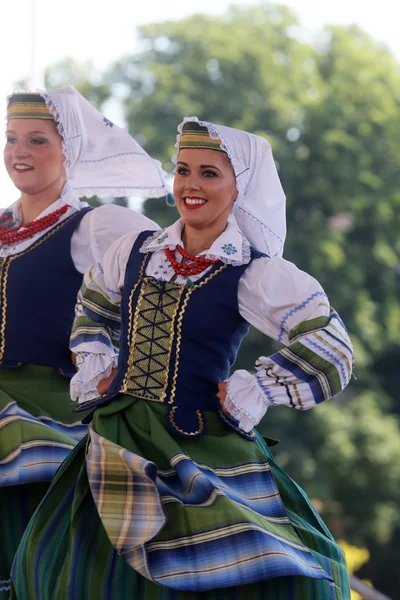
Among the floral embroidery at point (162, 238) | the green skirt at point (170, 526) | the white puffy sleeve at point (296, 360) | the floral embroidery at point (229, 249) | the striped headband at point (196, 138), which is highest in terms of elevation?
the striped headband at point (196, 138)

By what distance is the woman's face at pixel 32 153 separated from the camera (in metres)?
3.45

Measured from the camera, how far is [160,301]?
9.31 feet

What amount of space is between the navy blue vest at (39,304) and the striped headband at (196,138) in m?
0.65

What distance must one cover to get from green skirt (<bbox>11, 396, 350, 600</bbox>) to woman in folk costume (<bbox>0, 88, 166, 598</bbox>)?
391mm

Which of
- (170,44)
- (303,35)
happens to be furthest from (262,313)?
(303,35)

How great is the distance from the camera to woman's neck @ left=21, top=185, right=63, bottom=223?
3.52 metres

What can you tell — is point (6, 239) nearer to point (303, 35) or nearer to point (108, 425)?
point (108, 425)

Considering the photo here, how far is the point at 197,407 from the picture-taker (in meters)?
2.79

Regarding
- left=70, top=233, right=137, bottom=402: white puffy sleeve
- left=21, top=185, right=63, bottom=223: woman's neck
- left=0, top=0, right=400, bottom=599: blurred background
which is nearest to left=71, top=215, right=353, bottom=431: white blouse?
left=70, top=233, right=137, bottom=402: white puffy sleeve

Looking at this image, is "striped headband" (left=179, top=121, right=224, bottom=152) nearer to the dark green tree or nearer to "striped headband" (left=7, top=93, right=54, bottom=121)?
"striped headband" (left=7, top=93, right=54, bottom=121)

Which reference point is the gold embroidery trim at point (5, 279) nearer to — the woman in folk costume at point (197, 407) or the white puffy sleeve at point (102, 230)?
the white puffy sleeve at point (102, 230)

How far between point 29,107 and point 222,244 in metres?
0.99

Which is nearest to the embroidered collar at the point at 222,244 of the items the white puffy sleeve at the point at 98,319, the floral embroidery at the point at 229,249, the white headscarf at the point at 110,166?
the floral embroidery at the point at 229,249

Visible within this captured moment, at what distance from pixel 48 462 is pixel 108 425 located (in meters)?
0.47
